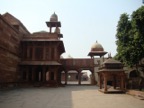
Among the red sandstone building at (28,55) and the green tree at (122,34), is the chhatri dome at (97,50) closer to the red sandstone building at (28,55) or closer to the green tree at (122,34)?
the green tree at (122,34)

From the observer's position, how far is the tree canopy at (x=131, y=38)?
18562 millimetres

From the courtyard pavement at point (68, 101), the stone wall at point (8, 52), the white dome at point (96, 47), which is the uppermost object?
the white dome at point (96, 47)

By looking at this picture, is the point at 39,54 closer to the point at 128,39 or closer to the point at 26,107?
the point at 128,39

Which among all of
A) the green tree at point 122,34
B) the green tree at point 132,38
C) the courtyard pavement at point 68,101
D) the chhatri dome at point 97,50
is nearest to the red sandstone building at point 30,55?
the green tree at point 122,34

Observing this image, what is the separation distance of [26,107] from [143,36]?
47.8 ft

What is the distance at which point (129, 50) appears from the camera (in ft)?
69.2

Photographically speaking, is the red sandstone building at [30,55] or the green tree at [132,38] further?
the red sandstone building at [30,55]

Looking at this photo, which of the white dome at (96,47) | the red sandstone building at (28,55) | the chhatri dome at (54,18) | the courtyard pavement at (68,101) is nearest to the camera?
the courtyard pavement at (68,101)

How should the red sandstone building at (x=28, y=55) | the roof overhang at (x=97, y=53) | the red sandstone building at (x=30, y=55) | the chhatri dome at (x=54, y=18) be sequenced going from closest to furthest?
1. the red sandstone building at (x=28, y=55)
2. the red sandstone building at (x=30, y=55)
3. the chhatri dome at (x=54, y=18)
4. the roof overhang at (x=97, y=53)

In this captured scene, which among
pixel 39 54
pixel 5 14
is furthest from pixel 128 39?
pixel 5 14

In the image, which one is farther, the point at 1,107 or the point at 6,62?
the point at 6,62

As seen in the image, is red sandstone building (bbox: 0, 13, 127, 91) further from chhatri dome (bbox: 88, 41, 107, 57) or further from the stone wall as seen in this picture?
chhatri dome (bbox: 88, 41, 107, 57)

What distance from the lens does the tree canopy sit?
18.6 meters

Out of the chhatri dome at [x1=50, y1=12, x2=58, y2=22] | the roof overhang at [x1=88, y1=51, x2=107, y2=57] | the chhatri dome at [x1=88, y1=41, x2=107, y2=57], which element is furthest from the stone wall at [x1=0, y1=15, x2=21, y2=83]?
the chhatri dome at [x1=88, y1=41, x2=107, y2=57]
